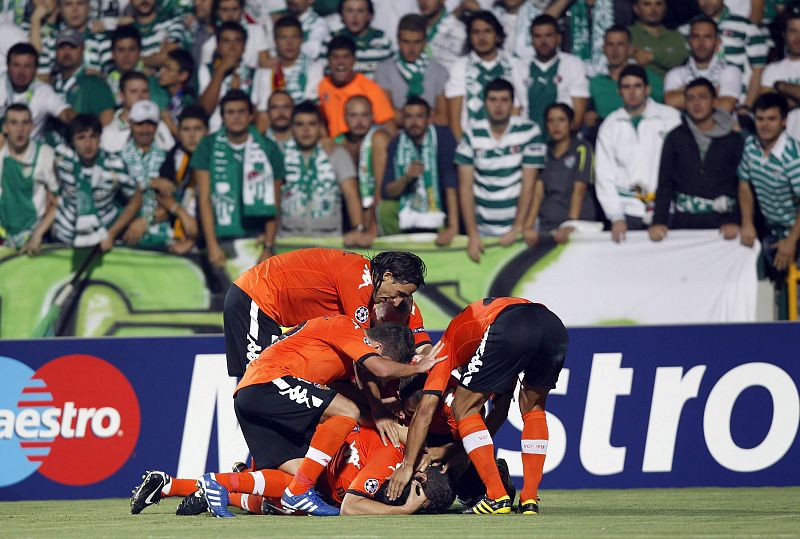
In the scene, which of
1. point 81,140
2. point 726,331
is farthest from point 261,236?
point 726,331

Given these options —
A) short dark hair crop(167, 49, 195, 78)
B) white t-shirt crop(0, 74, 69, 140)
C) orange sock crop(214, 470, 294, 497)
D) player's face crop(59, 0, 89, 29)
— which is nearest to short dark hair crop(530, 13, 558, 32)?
short dark hair crop(167, 49, 195, 78)

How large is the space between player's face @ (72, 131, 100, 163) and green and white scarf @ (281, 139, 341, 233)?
2355mm

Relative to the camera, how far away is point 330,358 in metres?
8.58

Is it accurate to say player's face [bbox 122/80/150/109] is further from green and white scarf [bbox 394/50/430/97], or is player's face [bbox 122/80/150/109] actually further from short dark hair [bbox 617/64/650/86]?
short dark hair [bbox 617/64/650/86]

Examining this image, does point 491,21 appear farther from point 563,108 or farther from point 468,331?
point 468,331

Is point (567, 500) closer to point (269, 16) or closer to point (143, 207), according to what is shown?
point (143, 207)

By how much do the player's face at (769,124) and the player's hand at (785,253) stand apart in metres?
1.16

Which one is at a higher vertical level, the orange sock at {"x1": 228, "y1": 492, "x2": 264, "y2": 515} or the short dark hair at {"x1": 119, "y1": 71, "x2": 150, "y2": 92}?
the short dark hair at {"x1": 119, "y1": 71, "x2": 150, "y2": 92}

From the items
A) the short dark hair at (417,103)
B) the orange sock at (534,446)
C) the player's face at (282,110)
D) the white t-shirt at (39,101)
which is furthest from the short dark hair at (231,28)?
the orange sock at (534,446)

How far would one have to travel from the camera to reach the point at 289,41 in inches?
609

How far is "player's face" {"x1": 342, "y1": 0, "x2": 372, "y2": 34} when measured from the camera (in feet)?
50.9

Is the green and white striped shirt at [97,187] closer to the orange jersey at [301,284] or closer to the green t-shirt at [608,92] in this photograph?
the green t-shirt at [608,92]

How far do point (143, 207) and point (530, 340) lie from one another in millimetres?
7915

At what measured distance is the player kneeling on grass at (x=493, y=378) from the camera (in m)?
8.34
